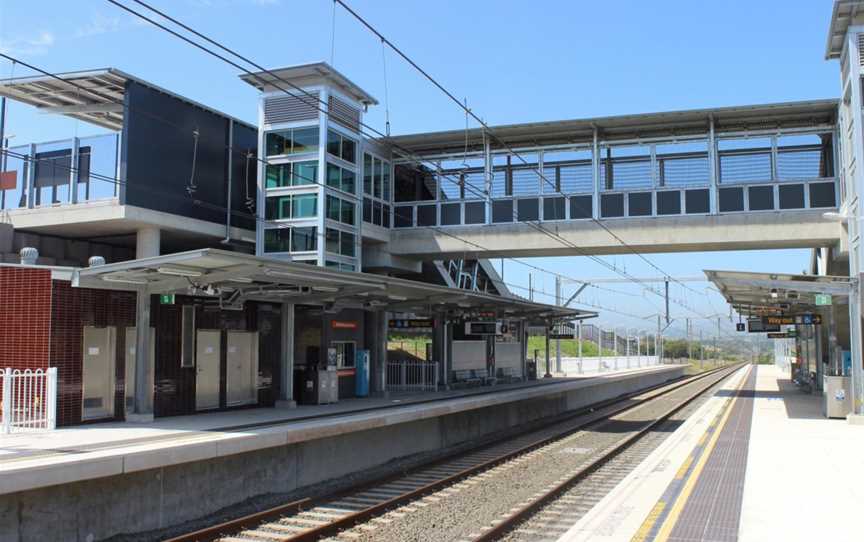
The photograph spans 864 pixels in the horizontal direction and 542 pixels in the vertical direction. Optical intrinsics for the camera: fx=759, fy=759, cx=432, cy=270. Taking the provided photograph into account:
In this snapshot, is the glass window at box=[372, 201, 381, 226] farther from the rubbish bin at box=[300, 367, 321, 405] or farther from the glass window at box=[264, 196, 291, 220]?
the rubbish bin at box=[300, 367, 321, 405]

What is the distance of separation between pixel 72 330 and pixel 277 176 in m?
13.9

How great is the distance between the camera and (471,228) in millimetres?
27672

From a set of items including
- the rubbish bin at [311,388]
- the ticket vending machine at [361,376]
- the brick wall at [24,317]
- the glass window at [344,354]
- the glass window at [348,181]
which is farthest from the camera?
the glass window at [348,181]

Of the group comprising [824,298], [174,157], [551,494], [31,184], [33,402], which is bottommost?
[551,494]

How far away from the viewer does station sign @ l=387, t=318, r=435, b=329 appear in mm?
26350

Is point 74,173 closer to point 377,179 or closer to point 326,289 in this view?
point 326,289

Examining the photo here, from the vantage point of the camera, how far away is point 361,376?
22.8 metres

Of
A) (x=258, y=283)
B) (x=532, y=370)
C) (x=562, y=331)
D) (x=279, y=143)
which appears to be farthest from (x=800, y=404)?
(x=279, y=143)

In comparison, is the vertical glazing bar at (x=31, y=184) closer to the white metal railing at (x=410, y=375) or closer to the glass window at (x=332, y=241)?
the glass window at (x=332, y=241)

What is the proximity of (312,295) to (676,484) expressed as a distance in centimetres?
947

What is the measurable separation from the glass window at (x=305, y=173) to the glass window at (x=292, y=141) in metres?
0.49

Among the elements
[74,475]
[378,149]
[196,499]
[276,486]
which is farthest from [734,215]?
[74,475]

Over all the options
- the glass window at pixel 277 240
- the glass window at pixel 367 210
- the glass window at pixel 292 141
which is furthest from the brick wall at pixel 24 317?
the glass window at pixel 367 210

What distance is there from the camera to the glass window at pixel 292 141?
26.3 metres
